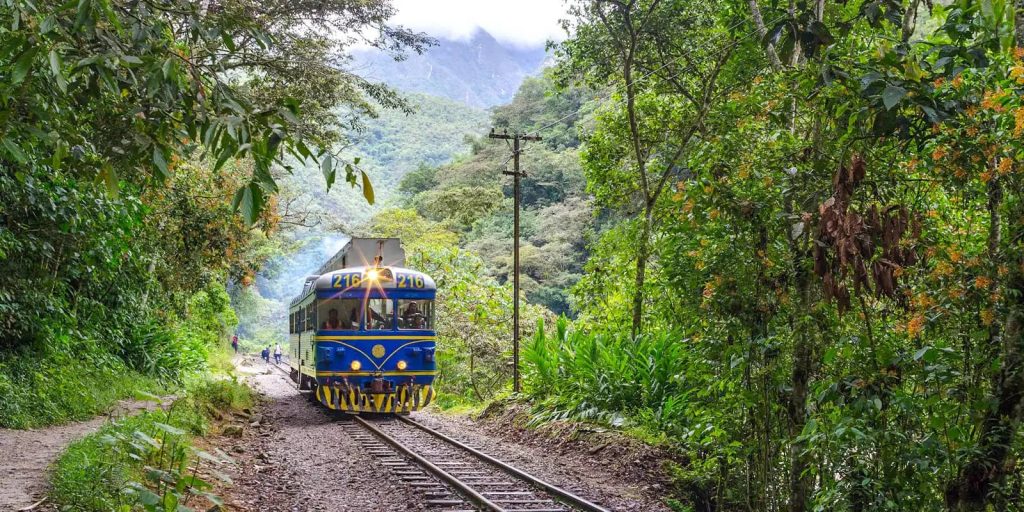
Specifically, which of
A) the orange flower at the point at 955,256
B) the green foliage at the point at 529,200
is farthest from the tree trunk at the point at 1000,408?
the green foliage at the point at 529,200

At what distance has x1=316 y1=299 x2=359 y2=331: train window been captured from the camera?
597 inches

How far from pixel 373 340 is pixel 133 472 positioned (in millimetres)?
8222

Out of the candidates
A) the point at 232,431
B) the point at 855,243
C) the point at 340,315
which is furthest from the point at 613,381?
the point at 855,243

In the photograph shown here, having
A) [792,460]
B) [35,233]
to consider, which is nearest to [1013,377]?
[792,460]

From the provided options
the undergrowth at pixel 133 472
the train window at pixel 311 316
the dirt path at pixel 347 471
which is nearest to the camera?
the undergrowth at pixel 133 472

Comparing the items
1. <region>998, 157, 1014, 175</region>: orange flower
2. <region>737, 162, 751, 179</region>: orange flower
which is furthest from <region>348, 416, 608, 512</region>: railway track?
<region>998, 157, 1014, 175</region>: orange flower

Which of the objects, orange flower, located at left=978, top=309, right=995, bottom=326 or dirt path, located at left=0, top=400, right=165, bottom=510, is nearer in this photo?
orange flower, located at left=978, top=309, right=995, bottom=326

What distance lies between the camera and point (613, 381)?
12.5 m

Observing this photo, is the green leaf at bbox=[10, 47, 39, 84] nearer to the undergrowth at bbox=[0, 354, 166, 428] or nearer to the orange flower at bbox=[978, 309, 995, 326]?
the orange flower at bbox=[978, 309, 995, 326]

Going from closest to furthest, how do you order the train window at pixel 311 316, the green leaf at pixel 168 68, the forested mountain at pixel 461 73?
the green leaf at pixel 168 68, the train window at pixel 311 316, the forested mountain at pixel 461 73

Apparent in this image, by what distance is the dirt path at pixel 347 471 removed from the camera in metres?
8.37

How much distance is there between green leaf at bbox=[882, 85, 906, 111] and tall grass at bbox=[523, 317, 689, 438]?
696 centimetres

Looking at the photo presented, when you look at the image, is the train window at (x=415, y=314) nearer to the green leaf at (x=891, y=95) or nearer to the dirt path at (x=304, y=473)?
the dirt path at (x=304, y=473)

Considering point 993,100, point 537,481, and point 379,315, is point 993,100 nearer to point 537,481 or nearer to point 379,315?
point 537,481
